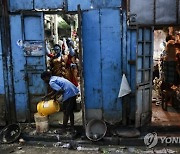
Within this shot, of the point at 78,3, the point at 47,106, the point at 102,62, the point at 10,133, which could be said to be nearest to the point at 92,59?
the point at 102,62

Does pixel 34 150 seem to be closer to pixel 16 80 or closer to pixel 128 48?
pixel 16 80

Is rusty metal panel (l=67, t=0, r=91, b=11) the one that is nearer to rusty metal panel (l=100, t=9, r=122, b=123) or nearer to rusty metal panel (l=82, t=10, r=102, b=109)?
rusty metal panel (l=82, t=10, r=102, b=109)

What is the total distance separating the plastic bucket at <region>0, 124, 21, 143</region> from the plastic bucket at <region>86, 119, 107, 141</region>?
6.08 ft

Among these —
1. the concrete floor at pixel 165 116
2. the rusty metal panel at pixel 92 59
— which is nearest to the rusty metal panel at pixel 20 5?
the rusty metal panel at pixel 92 59

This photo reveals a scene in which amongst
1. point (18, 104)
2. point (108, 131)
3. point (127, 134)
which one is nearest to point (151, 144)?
point (127, 134)

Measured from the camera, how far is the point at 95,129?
7.10m

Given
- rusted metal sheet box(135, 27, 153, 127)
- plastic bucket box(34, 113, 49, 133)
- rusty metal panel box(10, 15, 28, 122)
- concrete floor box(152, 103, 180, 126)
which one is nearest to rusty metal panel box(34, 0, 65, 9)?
rusty metal panel box(10, 15, 28, 122)

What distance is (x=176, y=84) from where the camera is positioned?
9.47 meters

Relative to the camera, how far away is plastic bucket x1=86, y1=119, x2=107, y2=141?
6.90m

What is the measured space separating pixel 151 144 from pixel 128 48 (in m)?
2.55

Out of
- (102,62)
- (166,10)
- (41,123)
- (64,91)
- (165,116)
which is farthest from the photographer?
(165,116)

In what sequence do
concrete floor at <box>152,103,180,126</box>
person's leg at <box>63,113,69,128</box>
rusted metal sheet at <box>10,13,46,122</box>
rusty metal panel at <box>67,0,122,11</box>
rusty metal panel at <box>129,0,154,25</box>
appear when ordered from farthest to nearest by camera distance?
concrete floor at <box>152,103,180,126</box>
rusted metal sheet at <box>10,13,46,122</box>
person's leg at <box>63,113,69,128</box>
rusty metal panel at <box>67,0,122,11</box>
rusty metal panel at <box>129,0,154,25</box>

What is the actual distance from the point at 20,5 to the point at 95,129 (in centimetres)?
393

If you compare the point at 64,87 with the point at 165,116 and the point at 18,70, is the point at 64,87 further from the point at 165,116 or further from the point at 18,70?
the point at 165,116
